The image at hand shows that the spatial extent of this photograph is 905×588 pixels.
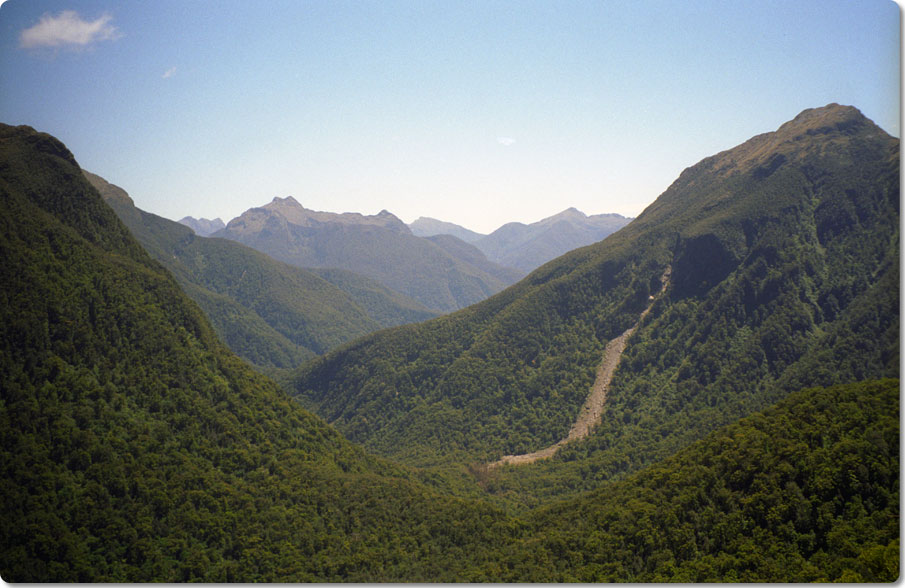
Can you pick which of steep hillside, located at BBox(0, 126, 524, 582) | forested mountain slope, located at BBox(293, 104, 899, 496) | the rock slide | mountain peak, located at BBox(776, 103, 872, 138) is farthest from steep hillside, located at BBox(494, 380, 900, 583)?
mountain peak, located at BBox(776, 103, 872, 138)

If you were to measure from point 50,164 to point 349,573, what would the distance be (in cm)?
5290

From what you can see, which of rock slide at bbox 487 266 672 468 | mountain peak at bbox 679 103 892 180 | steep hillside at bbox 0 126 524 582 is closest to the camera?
steep hillside at bbox 0 126 524 582

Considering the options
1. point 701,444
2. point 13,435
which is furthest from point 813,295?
point 13,435

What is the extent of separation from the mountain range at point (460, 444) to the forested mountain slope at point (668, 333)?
0.60 metres

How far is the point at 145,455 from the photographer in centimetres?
3931

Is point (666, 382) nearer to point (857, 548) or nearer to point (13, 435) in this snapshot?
point (857, 548)

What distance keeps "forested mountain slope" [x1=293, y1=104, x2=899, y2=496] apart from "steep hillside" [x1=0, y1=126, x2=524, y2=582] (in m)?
37.9

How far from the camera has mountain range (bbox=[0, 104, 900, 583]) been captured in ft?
99.6

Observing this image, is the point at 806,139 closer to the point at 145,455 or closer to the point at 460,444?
the point at 460,444

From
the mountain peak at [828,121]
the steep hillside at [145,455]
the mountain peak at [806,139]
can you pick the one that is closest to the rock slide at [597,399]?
the mountain peak at [806,139]

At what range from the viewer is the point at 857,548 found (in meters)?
25.2

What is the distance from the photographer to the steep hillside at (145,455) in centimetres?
3291

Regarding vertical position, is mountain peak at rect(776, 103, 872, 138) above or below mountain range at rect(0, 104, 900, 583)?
above

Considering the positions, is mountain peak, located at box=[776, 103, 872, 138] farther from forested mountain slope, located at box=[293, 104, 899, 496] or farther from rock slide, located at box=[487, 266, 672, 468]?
rock slide, located at box=[487, 266, 672, 468]
